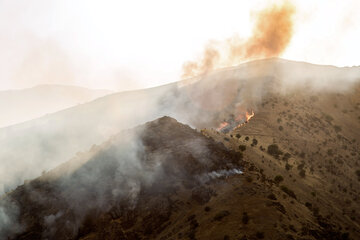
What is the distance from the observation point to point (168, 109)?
329 feet

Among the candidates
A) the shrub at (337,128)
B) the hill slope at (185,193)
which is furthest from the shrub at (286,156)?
the shrub at (337,128)

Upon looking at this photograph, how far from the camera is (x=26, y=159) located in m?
92.1

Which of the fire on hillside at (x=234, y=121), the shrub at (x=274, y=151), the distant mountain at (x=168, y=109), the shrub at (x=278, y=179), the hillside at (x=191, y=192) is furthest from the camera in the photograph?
the distant mountain at (x=168, y=109)

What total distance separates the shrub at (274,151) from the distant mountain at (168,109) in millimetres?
22381

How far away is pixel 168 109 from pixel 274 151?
47.5m

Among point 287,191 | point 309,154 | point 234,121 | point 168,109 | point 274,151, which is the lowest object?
point 309,154

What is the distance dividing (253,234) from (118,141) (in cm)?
2947

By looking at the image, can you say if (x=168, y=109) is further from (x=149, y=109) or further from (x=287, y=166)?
(x=287, y=166)

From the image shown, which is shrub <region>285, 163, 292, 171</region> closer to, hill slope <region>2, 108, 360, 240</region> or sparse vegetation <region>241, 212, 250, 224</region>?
hill slope <region>2, 108, 360, 240</region>

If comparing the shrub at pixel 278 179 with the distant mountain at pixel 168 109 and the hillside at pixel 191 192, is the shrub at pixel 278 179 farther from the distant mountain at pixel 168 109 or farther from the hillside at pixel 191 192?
the distant mountain at pixel 168 109

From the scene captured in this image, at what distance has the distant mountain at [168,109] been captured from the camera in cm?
8856

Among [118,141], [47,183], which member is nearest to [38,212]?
[47,183]

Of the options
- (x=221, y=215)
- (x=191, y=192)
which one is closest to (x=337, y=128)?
(x=191, y=192)

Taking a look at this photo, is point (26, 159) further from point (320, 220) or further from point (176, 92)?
point (320, 220)
